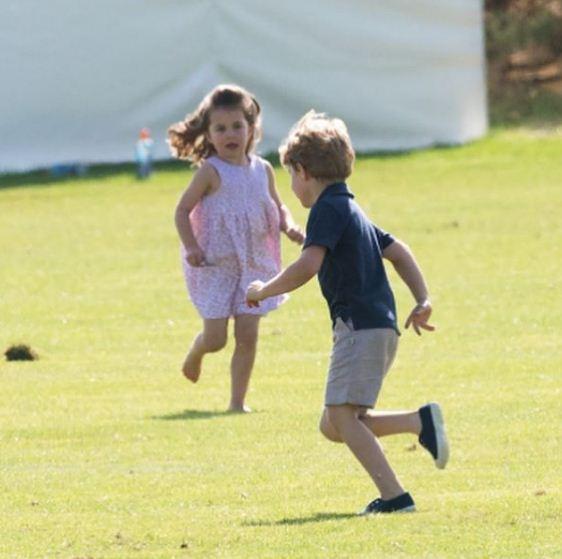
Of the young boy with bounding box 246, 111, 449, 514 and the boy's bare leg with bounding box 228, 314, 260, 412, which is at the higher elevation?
the young boy with bounding box 246, 111, 449, 514

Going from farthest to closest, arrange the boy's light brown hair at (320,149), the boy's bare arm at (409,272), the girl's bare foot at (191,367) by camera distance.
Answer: the girl's bare foot at (191,367)
the boy's bare arm at (409,272)
the boy's light brown hair at (320,149)

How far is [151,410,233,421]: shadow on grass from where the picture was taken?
1019 centimetres

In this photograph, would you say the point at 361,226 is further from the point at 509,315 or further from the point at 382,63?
the point at 382,63

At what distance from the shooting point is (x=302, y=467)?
28.2ft

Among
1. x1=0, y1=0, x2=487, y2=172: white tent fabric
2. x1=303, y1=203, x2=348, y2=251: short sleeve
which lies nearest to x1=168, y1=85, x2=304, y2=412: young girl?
x1=303, y1=203, x2=348, y2=251: short sleeve

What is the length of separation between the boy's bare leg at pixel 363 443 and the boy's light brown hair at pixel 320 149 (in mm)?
908

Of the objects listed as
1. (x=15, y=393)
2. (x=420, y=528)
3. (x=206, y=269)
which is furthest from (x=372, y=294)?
(x=15, y=393)

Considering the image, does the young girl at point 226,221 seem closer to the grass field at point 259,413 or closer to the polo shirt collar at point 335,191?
the grass field at point 259,413

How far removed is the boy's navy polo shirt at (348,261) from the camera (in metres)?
7.37

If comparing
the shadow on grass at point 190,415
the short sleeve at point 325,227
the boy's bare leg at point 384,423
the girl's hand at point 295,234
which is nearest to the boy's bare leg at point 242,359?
the shadow on grass at point 190,415

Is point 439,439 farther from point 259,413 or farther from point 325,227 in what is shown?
point 259,413

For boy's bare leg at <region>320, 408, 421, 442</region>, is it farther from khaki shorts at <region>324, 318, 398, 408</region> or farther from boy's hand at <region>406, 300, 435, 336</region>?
boy's hand at <region>406, 300, 435, 336</region>

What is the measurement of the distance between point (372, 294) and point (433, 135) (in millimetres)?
22775

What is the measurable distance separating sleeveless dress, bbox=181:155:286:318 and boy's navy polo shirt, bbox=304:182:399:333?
316 cm
